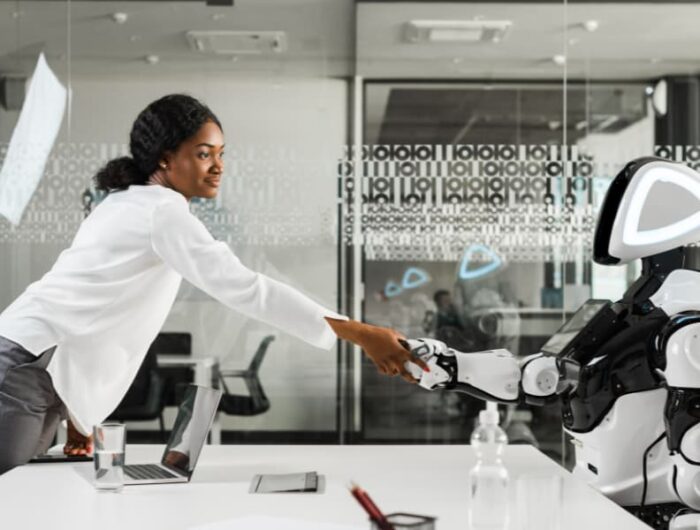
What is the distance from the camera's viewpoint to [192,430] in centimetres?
210

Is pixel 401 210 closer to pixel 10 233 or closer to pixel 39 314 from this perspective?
pixel 10 233

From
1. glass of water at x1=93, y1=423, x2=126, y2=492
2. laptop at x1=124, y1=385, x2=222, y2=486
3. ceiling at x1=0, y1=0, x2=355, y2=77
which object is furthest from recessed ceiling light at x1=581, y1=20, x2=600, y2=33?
glass of water at x1=93, y1=423, x2=126, y2=492

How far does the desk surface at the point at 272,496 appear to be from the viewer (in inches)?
67.2

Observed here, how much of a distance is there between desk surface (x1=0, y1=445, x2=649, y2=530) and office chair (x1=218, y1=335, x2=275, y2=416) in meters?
2.22

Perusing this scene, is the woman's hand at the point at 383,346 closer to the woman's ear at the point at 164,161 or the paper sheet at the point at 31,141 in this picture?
the woman's ear at the point at 164,161

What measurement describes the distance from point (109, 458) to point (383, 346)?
634mm

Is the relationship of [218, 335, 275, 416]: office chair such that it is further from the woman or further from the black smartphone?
the black smartphone

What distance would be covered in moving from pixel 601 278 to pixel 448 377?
2714mm

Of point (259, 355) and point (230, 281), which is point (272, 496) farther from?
point (259, 355)

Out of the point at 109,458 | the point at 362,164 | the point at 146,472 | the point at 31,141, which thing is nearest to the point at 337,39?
the point at 362,164

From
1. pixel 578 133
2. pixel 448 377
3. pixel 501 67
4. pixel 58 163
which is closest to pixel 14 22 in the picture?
pixel 58 163

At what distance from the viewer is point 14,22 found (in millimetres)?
4730

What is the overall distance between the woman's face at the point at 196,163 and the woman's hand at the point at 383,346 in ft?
2.36

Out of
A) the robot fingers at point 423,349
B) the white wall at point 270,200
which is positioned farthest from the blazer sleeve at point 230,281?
the white wall at point 270,200
